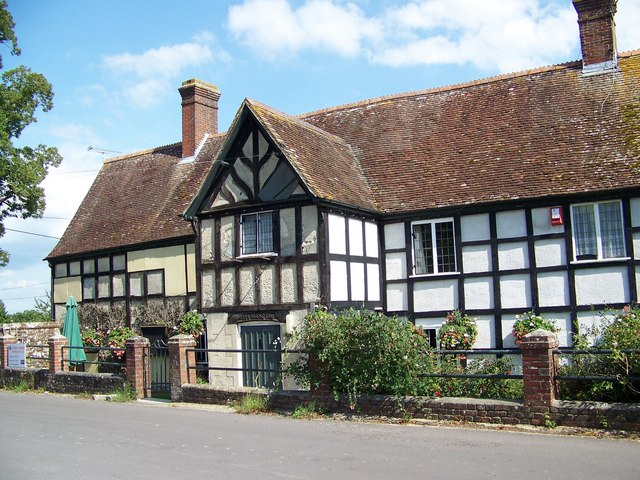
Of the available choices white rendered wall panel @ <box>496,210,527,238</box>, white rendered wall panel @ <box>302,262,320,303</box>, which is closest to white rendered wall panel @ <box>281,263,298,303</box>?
white rendered wall panel @ <box>302,262,320,303</box>

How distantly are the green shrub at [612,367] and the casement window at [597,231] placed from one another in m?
4.44

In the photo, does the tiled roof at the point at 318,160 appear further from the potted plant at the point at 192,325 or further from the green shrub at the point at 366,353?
the potted plant at the point at 192,325

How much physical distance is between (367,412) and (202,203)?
27.2 ft

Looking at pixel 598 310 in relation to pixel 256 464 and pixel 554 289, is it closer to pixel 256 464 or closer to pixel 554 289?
pixel 554 289

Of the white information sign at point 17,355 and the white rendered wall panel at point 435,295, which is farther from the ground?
the white rendered wall panel at point 435,295

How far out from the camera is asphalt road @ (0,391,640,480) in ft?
27.3

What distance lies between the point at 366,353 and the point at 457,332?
4.36 metres

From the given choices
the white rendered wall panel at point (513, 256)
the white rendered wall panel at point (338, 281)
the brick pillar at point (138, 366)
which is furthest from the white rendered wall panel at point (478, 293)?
the brick pillar at point (138, 366)

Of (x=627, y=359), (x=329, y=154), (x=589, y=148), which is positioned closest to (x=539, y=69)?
(x=589, y=148)

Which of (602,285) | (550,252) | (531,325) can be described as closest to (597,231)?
(550,252)

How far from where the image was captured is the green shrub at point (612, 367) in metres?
10.2

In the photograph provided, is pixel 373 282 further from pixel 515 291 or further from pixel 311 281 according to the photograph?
pixel 515 291

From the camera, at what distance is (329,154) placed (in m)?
18.6

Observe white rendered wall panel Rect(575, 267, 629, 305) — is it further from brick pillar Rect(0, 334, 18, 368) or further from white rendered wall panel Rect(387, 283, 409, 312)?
brick pillar Rect(0, 334, 18, 368)
